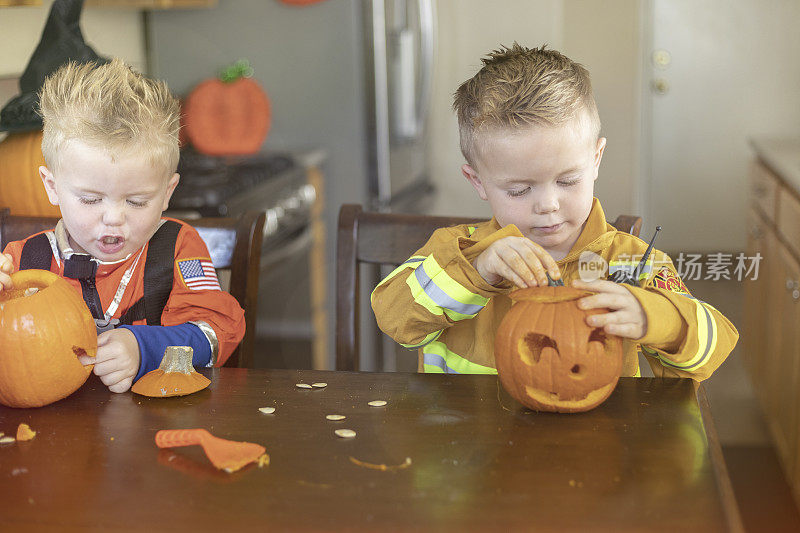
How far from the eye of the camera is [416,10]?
9.19ft

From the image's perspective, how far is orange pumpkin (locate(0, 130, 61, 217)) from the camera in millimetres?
1608

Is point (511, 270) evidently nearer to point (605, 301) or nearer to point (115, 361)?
point (605, 301)

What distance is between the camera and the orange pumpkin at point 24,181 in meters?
1.61

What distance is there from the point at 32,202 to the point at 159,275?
59 centimetres

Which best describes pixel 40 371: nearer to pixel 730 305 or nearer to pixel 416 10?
pixel 416 10

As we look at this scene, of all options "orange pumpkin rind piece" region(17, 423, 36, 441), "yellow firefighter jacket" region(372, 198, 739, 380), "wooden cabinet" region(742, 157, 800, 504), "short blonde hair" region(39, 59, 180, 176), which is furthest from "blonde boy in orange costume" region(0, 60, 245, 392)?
"wooden cabinet" region(742, 157, 800, 504)

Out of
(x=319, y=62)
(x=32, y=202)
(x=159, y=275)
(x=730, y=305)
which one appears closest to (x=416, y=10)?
(x=319, y=62)

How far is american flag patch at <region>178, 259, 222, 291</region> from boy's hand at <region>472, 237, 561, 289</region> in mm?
428

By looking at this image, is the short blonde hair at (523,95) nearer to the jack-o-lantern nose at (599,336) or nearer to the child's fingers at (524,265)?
the child's fingers at (524,265)

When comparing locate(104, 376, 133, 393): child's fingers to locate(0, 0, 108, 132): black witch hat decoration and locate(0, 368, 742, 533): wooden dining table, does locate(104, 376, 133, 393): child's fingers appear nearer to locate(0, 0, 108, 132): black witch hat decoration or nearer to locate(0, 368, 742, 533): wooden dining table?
locate(0, 368, 742, 533): wooden dining table

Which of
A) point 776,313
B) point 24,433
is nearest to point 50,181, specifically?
point 24,433

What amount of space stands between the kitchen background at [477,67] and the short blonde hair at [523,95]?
46.7 inches

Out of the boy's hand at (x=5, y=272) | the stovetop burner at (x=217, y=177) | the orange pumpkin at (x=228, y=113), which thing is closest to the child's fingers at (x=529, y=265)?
the boy's hand at (x=5, y=272)

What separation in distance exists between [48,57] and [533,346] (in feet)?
4.18
